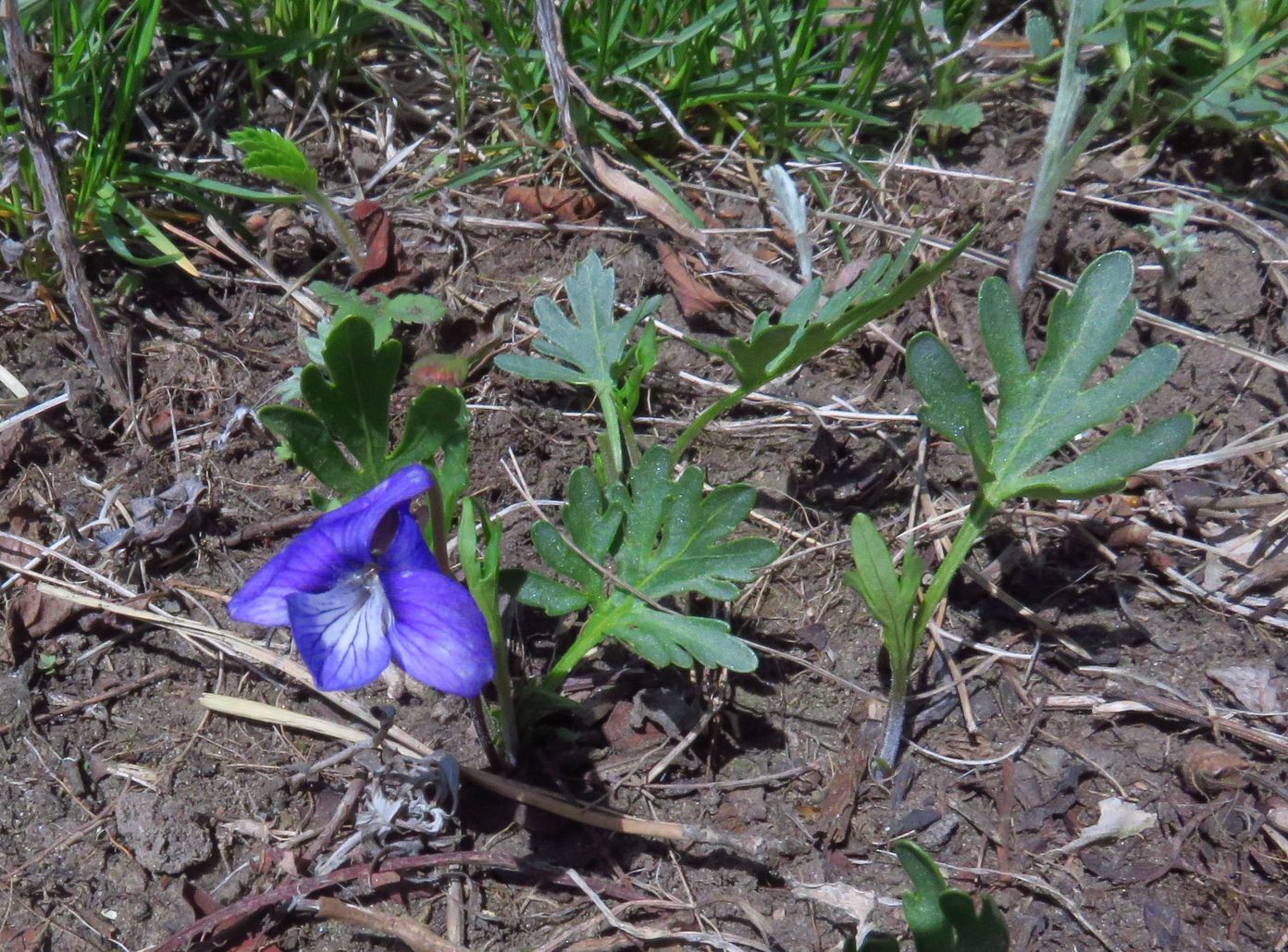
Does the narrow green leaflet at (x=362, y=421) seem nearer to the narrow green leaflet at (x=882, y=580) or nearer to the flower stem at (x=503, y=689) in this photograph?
the flower stem at (x=503, y=689)

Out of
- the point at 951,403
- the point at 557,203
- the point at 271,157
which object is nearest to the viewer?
the point at 951,403

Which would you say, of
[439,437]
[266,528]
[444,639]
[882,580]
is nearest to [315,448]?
[439,437]

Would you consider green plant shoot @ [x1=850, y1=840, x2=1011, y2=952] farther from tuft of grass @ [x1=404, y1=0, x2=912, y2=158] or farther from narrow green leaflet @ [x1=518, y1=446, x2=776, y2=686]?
tuft of grass @ [x1=404, y1=0, x2=912, y2=158]

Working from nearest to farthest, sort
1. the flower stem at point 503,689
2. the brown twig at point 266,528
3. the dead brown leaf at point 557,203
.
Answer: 1. the flower stem at point 503,689
2. the brown twig at point 266,528
3. the dead brown leaf at point 557,203

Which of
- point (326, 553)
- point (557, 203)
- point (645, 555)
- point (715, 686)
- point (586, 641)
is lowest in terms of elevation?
point (715, 686)

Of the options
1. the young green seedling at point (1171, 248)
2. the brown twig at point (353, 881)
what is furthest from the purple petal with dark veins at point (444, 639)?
the young green seedling at point (1171, 248)

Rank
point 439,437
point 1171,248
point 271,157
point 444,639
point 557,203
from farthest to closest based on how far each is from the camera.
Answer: point 557,203
point 1171,248
point 271,157
point 439,437
point 444,639

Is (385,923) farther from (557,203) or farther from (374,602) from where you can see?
(557,203)
